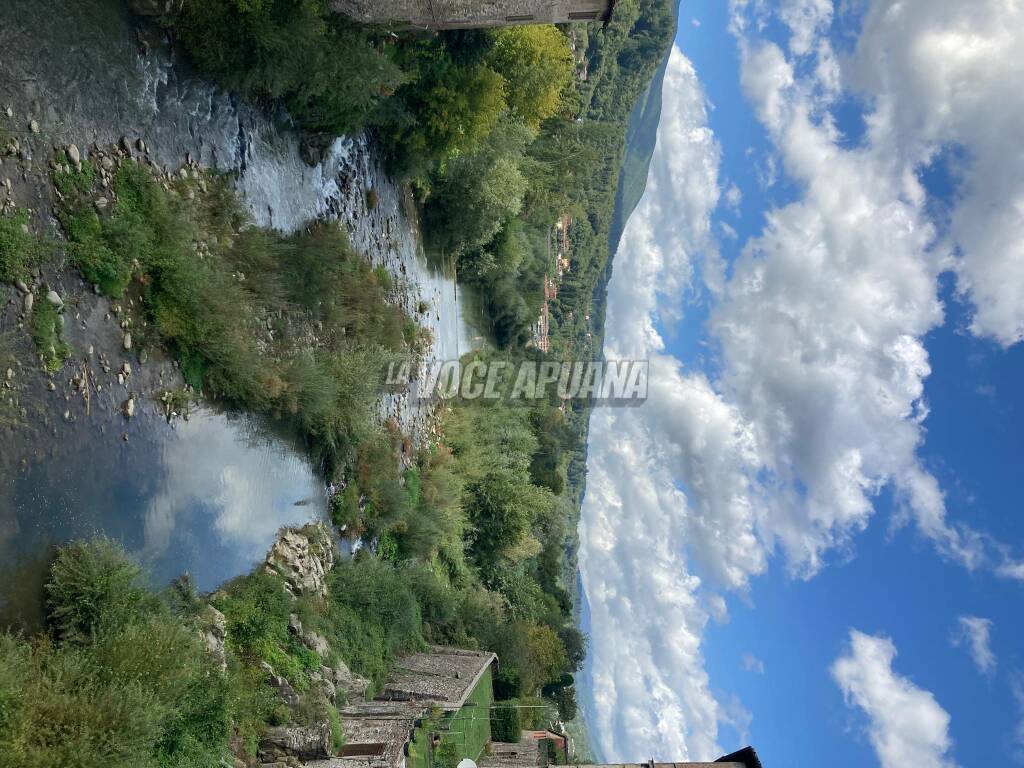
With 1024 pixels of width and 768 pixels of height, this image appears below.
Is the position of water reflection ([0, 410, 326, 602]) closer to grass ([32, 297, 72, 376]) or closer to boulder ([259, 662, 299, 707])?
grass ([32, 297, 72, 376])

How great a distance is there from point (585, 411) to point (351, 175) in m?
55.5

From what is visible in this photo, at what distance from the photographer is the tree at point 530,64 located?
25766mm

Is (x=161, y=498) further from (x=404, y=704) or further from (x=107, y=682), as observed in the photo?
(x=404, y=704)

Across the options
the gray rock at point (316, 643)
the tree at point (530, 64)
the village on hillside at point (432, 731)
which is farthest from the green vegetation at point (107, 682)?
the tree at point (530, 64)

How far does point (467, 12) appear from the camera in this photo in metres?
17.4

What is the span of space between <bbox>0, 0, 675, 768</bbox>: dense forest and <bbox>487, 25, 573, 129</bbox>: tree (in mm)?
93

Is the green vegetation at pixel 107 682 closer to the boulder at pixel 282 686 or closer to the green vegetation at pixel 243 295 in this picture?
the boulder at pixel 282 686

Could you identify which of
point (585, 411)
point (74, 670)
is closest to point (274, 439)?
point (74, 670)

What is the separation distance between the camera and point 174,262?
1358cm

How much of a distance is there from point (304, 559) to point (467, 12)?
13667mm

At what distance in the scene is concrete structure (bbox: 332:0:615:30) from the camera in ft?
53.9

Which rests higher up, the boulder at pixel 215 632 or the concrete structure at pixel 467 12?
the concrete structure at pixel 467 12

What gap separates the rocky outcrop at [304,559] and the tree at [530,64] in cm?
1668

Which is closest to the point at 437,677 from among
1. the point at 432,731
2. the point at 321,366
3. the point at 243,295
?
the point at 432,731
